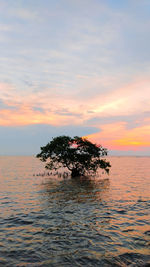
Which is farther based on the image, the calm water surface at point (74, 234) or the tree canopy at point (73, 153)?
the tree canopy at point (73, 153)

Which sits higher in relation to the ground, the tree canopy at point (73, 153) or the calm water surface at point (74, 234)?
the tree canopy at point (73, 153)

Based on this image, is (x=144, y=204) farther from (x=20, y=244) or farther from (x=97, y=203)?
(x=20, y=244)

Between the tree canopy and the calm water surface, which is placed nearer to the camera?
the calm water surface

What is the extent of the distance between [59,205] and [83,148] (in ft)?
101

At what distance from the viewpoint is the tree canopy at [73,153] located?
52375mm

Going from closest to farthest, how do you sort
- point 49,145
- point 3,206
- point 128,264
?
1. point 128,264
2. point 3,206
3. point 49,145

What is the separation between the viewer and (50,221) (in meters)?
17.3

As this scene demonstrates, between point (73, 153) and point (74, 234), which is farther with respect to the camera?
point (73, 153)

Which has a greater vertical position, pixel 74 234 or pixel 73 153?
pixel 73 153

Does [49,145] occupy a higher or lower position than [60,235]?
higher

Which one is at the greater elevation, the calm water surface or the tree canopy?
the tree canopy

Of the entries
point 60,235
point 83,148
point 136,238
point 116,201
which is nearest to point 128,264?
point 136,238

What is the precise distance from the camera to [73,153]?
52562 millimetres

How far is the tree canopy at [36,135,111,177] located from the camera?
172 ft
